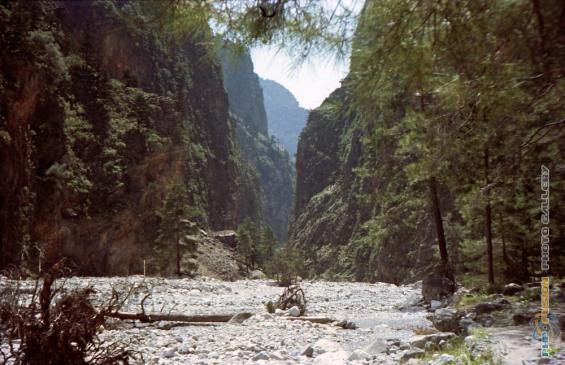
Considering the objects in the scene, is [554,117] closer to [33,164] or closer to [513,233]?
[513,233]

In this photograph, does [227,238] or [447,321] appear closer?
[447,321]

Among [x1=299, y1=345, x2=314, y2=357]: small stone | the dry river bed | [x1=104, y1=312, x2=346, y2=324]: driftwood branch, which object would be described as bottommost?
[x1=104, y1=312, x2=346, y2=324]: driftwood branch

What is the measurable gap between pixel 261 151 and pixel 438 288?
509ft

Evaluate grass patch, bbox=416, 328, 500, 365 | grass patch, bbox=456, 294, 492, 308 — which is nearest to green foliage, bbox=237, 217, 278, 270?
grass patch, bbox=456, 294, 492, 308

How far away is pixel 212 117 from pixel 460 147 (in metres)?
78.1

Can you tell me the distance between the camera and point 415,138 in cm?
594

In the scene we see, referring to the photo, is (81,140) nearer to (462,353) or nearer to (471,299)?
(471,299)

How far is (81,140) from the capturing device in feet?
113

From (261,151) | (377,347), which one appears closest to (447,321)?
(377,347)

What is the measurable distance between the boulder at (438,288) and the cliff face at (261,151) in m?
137

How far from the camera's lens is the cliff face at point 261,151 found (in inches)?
6201

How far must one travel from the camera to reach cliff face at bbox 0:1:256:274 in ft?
84.6

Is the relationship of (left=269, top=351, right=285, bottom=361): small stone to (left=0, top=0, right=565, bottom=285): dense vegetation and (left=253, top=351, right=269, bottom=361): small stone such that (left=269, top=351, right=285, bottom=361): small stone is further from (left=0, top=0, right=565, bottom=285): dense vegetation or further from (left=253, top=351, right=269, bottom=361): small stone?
(left=0, top=0, right=565, bottom=285): dense vegetation

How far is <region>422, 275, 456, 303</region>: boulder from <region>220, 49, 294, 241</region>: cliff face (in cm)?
13726
